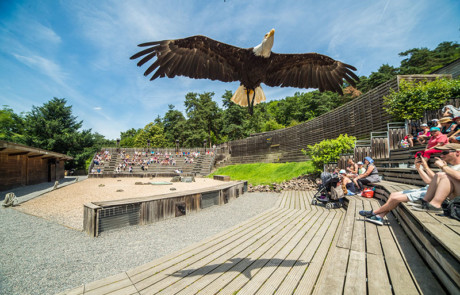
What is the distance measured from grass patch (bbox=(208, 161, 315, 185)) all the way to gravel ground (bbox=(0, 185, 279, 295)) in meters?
8.63

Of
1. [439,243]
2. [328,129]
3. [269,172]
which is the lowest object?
[269,172]

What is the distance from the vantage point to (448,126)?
4.91 metres

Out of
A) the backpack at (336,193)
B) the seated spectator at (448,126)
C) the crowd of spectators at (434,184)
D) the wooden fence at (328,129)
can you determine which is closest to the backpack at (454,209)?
the crowd of spectators at (434,184)

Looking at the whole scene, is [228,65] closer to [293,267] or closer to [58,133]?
[293,267]

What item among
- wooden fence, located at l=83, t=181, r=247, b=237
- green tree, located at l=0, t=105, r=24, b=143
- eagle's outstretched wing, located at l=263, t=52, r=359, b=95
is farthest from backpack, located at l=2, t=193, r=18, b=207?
green tree, located at l=0, t=105, r=24, b=143

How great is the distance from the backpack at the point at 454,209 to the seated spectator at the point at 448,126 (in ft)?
11.8

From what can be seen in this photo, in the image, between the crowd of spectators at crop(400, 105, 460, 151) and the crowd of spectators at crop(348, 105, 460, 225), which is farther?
the crowd of spectators at crop(400, 105, 460, 151)

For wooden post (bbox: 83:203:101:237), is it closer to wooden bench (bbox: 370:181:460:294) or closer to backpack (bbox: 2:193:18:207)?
wooden bench (bbox: 370:181:460:294)

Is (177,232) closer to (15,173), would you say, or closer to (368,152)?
(368,152)

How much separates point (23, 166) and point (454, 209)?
21170mm

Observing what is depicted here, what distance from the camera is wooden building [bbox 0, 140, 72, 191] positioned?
37.9ft

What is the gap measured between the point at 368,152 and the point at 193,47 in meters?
9.13

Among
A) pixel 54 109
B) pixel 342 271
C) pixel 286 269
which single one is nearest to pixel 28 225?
pixel 286 269

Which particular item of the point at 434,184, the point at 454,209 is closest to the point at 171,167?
the point at 434,184
